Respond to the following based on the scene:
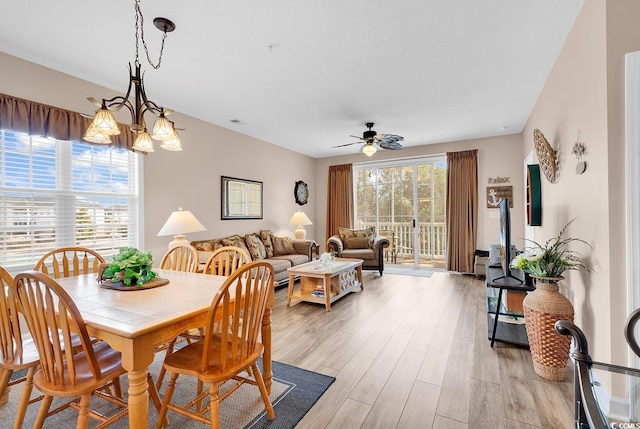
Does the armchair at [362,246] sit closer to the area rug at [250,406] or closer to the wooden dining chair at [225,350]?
the area rug at [250,406]

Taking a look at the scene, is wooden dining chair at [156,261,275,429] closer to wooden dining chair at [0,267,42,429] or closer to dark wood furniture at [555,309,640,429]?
wooden dining chair at [0,267,42,429]

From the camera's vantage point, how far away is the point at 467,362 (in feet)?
7.83

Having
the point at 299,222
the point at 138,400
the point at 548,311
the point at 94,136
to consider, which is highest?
the point at 94,136

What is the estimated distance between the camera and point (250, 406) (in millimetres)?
1883

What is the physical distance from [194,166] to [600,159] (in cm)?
441

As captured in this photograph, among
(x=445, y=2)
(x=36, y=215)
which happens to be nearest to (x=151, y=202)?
(x=36, y=215)

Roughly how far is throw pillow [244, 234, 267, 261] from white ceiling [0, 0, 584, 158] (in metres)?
1.73

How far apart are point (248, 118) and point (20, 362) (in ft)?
12.2

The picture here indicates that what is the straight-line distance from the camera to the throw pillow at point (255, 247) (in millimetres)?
4793

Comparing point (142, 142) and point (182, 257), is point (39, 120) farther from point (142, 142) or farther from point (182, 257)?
point (182, 257)

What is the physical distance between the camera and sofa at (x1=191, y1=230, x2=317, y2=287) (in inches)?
169

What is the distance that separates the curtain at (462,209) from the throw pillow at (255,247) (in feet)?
11.9

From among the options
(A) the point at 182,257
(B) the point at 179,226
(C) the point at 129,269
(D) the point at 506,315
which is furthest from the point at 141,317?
(D) the point at 506,315

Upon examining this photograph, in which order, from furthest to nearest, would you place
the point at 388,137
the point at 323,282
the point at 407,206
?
1. the point at 407,206
2. the point at 388,137
3. the point at 323,282
